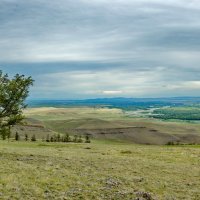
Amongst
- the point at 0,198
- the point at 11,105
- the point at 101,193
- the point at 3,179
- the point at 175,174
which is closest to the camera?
the point at 0,198

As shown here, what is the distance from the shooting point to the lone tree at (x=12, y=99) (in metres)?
51.5

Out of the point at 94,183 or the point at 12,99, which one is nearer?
the point at 94,183

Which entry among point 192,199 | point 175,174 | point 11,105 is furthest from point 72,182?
point 11,105

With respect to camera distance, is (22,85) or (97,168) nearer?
(97,168)

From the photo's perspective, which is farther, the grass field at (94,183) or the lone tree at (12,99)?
the lone tree at (12,99)

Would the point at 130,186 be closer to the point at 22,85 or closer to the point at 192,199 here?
the point at 192,199

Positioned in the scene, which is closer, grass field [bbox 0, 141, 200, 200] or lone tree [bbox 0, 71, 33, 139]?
grass field [bbox 0, 141, 200, 200]

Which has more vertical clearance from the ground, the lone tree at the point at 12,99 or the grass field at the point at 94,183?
the lone tree at the point at 12,99

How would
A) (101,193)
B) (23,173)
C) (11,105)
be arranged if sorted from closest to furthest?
(101,193) < (23,173) < (11,105)

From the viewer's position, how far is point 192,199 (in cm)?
2545

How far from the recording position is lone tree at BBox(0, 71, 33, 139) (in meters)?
51.5

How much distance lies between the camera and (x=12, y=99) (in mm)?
51844

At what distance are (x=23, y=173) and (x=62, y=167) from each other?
6658 mm

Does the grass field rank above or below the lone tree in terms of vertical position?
below
